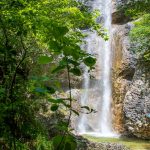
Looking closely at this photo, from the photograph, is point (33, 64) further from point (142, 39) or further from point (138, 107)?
point (138, 107)

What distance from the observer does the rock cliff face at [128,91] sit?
1352 centimetres

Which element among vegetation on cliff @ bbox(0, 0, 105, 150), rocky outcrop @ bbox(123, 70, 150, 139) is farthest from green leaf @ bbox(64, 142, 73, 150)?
rocky outcrop @ bbox(123, 70, 150, 139)

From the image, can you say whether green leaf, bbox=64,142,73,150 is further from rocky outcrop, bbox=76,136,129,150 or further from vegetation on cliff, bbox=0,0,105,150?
rocky outcrop, bbox=76,136,129,150

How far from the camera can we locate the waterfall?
16.0m

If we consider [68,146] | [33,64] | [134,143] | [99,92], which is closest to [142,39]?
[134,143]

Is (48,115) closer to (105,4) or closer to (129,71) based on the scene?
(129,71)

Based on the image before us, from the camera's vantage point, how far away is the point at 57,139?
1937 mm

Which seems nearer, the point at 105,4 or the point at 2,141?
the point at 2,141

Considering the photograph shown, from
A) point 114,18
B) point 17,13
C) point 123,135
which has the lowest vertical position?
point 123,135

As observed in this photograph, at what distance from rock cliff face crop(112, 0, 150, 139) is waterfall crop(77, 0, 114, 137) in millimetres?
622

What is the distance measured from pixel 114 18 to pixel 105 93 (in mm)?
4220

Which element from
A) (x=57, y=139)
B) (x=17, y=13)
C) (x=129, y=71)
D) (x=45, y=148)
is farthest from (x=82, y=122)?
(x=57, y=139)

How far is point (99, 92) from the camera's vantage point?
17.1m

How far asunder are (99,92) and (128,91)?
2.98m
